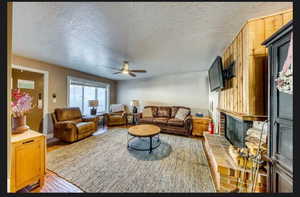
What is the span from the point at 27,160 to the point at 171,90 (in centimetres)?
455

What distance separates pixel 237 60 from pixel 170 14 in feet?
4.59

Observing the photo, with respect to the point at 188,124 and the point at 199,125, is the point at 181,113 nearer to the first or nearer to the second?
the point at 188,124

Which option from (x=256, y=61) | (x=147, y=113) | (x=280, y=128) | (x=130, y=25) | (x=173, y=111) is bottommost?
Answer: (x=147, y=113)

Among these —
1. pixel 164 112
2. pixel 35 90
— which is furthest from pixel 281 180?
pixel 35 90

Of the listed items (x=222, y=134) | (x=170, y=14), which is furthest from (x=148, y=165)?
(x=170, y=14)

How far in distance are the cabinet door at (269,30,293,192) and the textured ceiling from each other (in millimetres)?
733

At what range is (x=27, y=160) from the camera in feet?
4.52

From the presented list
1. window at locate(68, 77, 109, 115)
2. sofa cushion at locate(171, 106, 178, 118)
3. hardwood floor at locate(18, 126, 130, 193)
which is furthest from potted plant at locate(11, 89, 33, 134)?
sofa cushion at locate(171, 106, 178, 118)

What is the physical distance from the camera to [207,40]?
194 cm

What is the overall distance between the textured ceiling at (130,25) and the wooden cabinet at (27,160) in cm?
163

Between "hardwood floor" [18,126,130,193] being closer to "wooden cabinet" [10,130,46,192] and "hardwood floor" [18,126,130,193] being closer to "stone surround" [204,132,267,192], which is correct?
"wooden cabinet" [10,130,46,192]

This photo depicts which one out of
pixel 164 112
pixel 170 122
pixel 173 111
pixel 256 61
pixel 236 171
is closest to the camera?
pixel 236 171

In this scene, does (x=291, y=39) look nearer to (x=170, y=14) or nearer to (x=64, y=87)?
(x=170, y=14)

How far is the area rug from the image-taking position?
5.01ft
